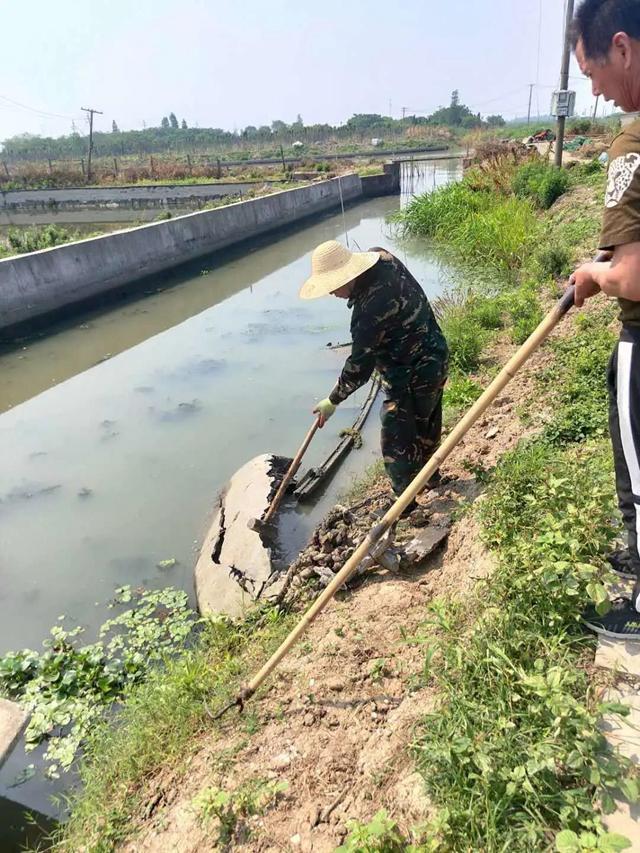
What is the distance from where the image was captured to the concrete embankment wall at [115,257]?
1023 cm

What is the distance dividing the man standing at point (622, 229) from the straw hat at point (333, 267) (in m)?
1.51

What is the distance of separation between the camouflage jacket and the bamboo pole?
125 centimetres

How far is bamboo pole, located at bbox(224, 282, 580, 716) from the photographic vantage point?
1791 mm

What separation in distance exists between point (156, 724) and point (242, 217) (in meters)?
17.3

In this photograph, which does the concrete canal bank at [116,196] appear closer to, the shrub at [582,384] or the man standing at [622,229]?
the shrub at [582,384]

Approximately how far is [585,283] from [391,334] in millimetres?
1671

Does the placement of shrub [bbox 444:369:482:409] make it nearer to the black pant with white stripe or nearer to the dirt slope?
the dirt slope

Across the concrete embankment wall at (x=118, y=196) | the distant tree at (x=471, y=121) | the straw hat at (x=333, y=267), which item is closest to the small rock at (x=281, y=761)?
the straw hat at (x=333, y=267)

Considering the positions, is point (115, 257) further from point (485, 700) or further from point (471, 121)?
point (471, 121)

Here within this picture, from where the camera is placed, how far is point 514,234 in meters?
10.1

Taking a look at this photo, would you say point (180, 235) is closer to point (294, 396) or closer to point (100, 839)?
point (294, 396)

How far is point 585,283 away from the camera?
5.59 feet

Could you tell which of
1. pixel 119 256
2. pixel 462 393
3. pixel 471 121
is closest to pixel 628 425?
pixel 462 393

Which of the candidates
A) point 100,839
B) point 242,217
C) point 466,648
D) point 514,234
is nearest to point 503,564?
point 466,648
